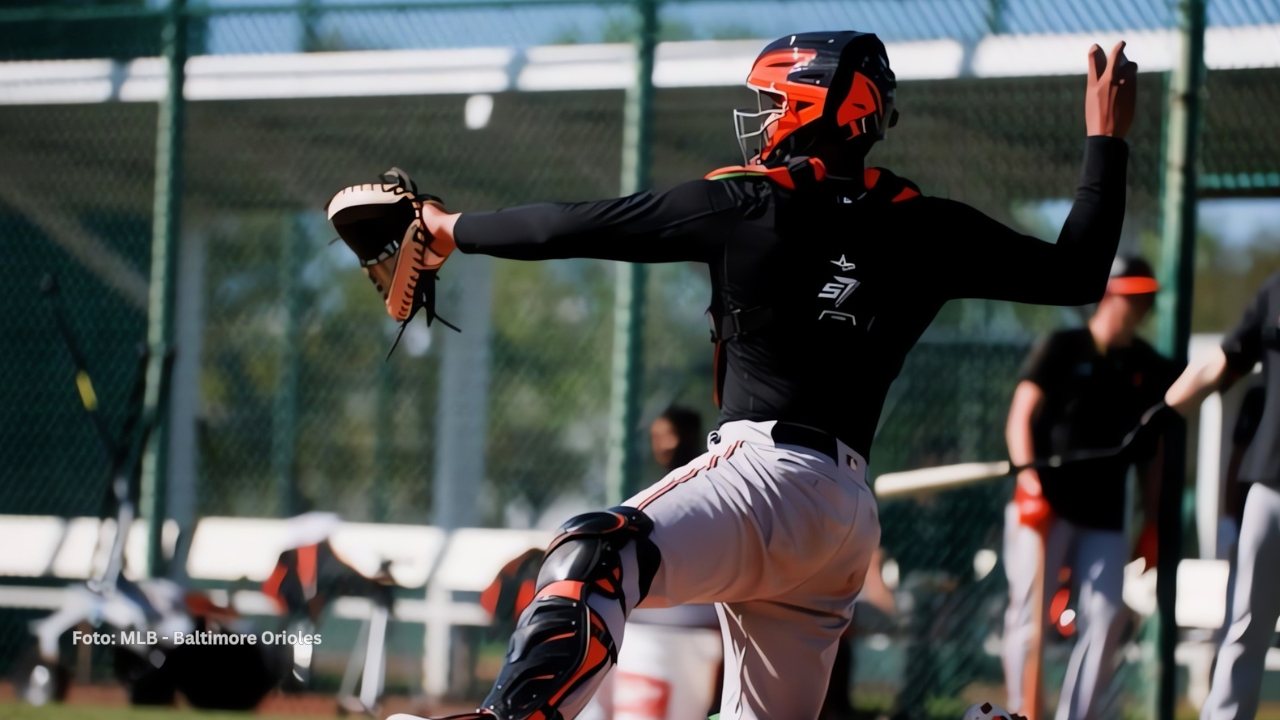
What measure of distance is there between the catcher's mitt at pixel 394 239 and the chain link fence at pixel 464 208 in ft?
12.4

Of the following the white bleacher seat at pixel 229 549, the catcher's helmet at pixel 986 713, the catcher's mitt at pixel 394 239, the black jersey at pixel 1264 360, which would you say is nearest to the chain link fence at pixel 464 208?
the white bleacher seat at pixel 229 549

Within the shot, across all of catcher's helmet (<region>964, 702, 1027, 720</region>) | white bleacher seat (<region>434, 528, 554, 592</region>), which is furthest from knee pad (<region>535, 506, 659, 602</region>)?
white bleacher seat (<region>434, 528, 554, 592</region>)

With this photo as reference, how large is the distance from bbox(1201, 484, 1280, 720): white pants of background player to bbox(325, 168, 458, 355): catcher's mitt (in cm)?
313

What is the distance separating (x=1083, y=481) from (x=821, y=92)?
334 cm

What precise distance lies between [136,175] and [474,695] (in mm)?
3343

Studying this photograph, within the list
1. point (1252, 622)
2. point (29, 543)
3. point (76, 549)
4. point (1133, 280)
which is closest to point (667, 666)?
point (1252, 622)

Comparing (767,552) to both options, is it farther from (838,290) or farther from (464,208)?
(464,208)

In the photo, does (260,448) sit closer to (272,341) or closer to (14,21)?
(272,341)

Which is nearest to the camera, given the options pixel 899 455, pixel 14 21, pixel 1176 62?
pixel 1176 62

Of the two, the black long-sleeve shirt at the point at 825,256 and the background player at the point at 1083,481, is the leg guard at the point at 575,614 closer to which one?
the black long-sleeve shirt at the point at 825,256

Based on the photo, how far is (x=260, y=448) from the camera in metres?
8.61

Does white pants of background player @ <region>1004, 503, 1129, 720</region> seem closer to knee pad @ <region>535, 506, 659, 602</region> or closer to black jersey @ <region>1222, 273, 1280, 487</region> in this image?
black jersey @ <region>1222, 273, 1280, 487</region>

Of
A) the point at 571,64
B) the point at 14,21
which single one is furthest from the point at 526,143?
the point at 14,21

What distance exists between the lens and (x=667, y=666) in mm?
5590
